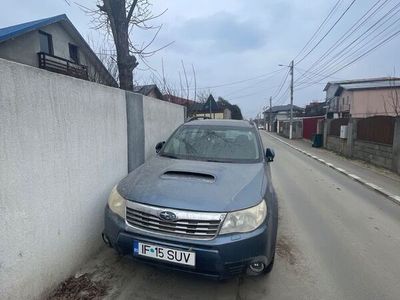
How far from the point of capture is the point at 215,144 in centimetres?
442

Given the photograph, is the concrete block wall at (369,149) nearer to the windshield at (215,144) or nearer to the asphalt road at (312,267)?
the asphalt road at (312,267)

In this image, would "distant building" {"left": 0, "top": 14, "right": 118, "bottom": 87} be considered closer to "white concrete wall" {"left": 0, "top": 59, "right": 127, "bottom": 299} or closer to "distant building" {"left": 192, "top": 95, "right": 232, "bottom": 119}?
"distant building" {"left": 192, "top": 95, "right": 232, "bottom": 119}

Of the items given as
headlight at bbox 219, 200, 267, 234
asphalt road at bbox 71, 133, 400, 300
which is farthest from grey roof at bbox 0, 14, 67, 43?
headlight at bbox 219, 200, 267, 234

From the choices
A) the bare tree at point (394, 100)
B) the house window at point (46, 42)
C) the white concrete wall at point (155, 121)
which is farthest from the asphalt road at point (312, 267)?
the house window at point (46, 42)

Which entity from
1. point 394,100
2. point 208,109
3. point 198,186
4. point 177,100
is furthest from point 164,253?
point 394,100

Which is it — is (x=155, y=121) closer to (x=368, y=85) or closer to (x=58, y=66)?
(x=58, y=66)

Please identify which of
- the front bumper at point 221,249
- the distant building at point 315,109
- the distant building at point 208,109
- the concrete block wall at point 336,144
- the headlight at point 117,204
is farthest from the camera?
the distant building at point 315,109

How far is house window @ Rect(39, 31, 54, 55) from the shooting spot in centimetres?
1758

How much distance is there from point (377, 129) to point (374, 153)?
932mm

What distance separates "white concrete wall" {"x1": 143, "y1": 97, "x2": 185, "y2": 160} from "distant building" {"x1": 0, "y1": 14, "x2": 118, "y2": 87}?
253 inches

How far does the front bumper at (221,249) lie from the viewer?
2664mm

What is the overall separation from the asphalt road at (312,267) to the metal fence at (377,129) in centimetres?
568

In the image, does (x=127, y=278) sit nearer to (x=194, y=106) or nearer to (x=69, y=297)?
(x=69, y=297)

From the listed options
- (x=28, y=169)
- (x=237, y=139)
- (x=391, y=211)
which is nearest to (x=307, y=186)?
(x=391, y=211)
